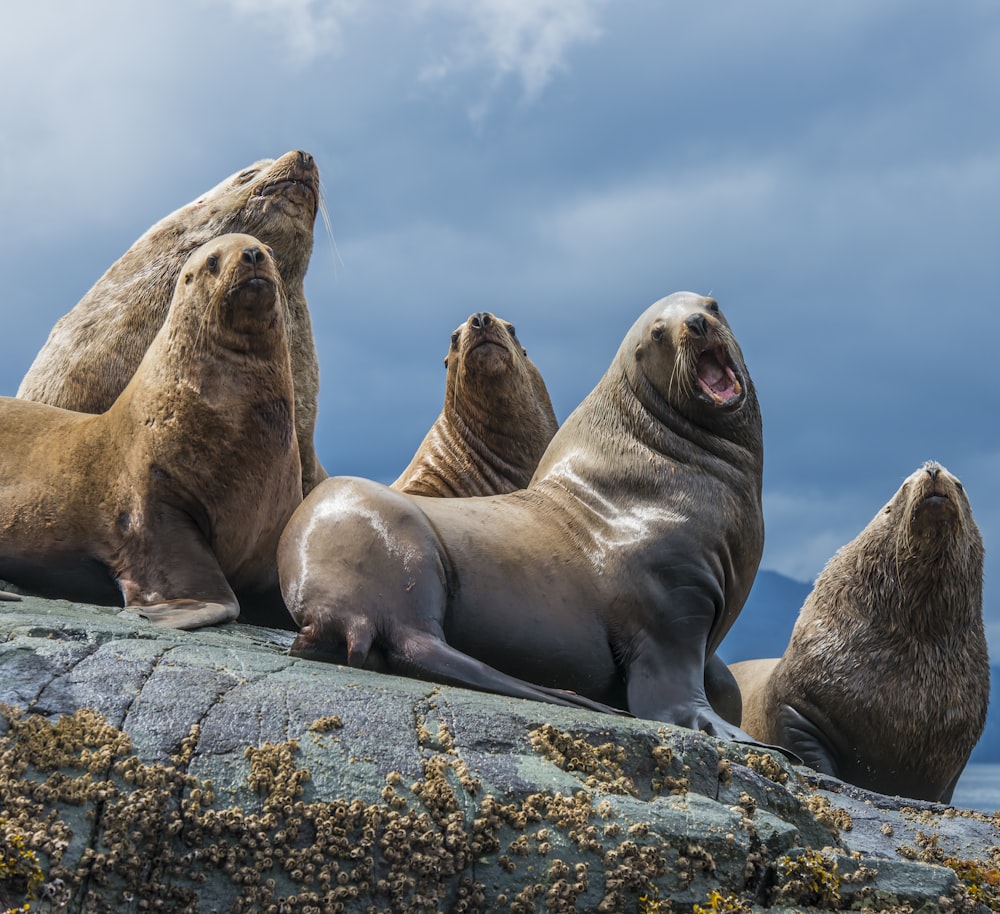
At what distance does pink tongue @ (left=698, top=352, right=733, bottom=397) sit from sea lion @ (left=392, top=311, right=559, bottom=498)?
2683mm

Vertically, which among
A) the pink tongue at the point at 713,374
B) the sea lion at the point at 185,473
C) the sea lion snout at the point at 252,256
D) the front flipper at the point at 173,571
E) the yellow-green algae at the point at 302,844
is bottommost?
the yellow-green algae at the point at 302,844

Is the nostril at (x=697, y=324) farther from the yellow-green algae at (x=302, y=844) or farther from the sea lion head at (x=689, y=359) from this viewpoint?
the yellow-green algae at (x=302, y=844)

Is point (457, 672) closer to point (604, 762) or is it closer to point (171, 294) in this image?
point (604, 762)

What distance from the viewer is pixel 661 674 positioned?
5965mm

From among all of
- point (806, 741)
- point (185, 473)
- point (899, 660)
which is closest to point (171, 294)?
point (185, 473)

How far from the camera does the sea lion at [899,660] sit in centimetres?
834

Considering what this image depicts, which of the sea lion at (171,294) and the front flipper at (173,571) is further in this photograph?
the sea lion at (171,294)

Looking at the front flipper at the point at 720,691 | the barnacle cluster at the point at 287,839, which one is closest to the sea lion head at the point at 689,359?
the front flipper at the point at 720,691

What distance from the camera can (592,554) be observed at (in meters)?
6.18

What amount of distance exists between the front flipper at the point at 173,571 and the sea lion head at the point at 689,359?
2.21 meters

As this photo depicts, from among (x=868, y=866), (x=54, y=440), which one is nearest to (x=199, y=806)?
(x=868, y=866)

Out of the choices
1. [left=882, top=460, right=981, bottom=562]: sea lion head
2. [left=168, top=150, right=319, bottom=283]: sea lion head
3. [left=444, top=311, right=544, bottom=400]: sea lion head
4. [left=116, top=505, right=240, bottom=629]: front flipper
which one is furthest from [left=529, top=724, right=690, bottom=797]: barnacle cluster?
[left=168, top=150, right=319, bottom=283]: sea lion head

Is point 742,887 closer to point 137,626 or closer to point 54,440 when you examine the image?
point 137,626

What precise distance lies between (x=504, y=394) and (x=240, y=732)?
17.9ft
